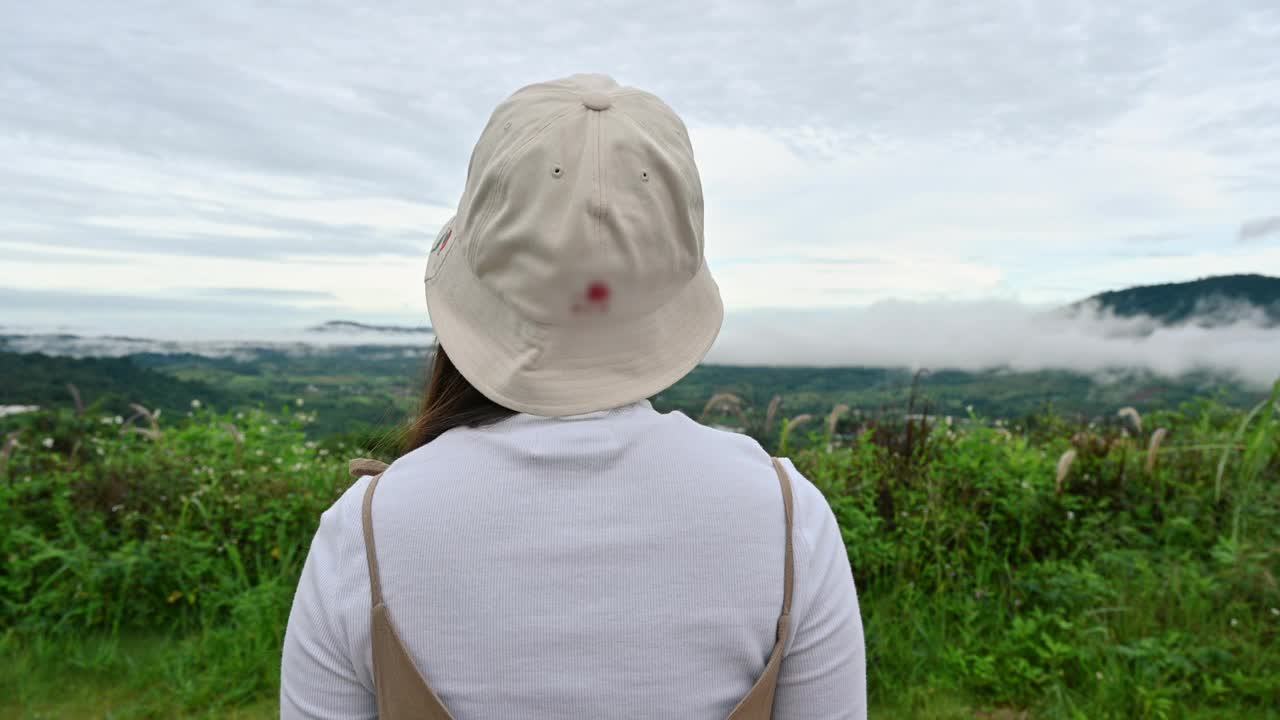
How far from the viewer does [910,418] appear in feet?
14.6

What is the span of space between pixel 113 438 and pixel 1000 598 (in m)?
4.88

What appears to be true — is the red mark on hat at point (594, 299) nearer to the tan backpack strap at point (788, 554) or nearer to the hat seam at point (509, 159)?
the hat seam at point (509, 159)

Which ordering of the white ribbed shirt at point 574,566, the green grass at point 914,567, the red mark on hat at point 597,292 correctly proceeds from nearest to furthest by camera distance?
the white ribbed shirt at point 574,566
the red mark on hat at point 597,292
the green grass at point 914,567

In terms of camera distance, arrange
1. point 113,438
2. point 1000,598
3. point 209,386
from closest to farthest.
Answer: point 1000,598, point 113,438, point 209,386

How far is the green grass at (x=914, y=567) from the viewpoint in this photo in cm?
343

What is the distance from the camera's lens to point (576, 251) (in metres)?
1.11

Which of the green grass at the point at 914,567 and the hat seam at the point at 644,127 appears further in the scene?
the green grass at the point at 914,567

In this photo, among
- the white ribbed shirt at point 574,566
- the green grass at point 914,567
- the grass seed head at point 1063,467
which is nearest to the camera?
the white ribbed shirt at point 574,566

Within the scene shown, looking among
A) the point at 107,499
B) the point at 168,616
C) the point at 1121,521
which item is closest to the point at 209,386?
the point at 107,499

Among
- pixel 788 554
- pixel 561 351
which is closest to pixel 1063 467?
pixel 788 554

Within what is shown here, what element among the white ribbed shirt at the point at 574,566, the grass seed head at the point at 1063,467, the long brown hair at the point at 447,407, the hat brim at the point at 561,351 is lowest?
the grass seed head at the point at 1063,467

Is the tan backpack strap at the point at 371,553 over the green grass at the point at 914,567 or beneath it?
over

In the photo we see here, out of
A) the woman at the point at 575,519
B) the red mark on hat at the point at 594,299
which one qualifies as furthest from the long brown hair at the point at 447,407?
the red mark on hat at the point at 594,299

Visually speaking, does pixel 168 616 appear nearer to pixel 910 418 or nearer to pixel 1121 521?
pixel 910 418
